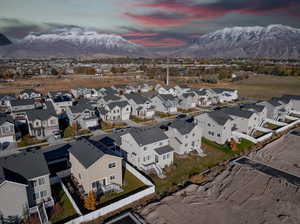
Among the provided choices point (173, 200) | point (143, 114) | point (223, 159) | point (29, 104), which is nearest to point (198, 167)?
point (223, 159)

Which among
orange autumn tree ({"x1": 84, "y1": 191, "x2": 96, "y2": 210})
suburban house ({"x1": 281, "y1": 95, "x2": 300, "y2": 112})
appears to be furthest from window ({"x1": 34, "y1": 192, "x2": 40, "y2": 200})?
suburban house ({"x1": 281, "y1": 95, "x2": 300, "y2": 112})

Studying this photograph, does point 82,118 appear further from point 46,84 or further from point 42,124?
point 46,84

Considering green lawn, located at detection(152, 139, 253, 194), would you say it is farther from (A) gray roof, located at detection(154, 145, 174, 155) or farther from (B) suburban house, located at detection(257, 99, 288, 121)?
(B) suburban house, located at detection(257, 99, 288, 121)

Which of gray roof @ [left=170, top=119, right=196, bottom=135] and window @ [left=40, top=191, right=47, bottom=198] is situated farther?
gray roof @ [left=170, top=119, right=196, bottom=135]

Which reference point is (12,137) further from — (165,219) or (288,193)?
(288,193)

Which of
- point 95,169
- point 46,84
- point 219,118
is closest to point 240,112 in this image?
point 219,118

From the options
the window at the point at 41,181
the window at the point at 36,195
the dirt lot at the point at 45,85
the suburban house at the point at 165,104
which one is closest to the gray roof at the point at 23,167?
the window at the point at 41,181

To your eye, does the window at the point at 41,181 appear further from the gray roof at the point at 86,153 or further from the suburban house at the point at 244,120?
the suburban house at the point at 244,120
